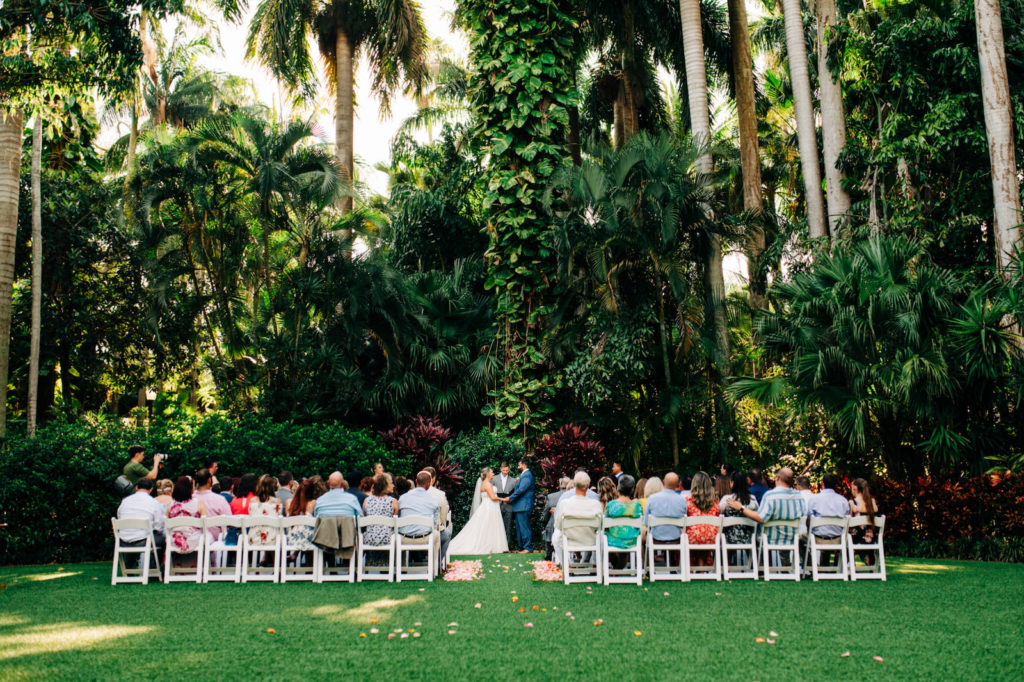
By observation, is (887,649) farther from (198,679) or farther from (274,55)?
(274,55)

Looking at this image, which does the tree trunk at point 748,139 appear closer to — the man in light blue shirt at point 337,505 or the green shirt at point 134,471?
the man in light blue shirt at point 337,505

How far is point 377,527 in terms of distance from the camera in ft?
33.2

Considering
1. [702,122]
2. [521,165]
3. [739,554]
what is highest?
[702,122]

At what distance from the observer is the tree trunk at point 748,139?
59.1 ft

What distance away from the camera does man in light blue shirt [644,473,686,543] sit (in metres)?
9.97

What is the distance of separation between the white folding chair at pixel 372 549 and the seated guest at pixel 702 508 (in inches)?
143

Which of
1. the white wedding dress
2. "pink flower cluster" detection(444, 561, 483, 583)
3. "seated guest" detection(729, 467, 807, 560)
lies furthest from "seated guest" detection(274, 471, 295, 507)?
"seated guest" detection(729, 467, 807, 560)

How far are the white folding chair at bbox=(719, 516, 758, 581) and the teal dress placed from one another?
105cm

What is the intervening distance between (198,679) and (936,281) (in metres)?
12.0

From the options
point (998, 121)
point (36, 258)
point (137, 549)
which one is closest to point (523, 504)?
point (137, 549)

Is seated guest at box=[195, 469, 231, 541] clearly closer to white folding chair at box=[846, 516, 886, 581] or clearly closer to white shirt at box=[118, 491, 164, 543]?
white shirt at box=[118, 491, 164, 543]

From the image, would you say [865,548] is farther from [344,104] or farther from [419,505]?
[344,104]

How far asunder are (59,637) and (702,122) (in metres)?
15.7

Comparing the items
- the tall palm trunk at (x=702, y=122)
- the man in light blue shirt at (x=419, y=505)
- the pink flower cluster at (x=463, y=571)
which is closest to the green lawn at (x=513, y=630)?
the pink flower cluster at (x=463, y=571)
